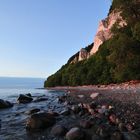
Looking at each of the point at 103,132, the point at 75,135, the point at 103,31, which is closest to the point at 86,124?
the point at 103,132

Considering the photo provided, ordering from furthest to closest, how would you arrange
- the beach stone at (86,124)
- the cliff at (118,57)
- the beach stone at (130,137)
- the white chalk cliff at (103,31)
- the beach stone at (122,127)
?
the white chalk cliff at (103,31) < the cliff at (118,57) < the beach stone at (86,124) < the beach stone at (122,127) < the beach stone at (130,137)

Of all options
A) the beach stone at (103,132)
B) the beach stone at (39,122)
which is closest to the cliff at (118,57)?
the beach stone at (39,122)

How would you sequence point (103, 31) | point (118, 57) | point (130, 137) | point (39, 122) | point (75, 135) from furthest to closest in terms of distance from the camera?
point (103, 31) → point (118, 57) → point (39, 122) → point (75, 135) → point (130, 137)

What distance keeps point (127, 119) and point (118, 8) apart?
26.7 meters

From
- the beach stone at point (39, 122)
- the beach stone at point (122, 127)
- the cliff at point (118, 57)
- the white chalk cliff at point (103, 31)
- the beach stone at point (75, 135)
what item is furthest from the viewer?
the white chalk cliff at point (103, 31)

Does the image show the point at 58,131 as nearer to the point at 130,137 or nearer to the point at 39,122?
the point at 39,122

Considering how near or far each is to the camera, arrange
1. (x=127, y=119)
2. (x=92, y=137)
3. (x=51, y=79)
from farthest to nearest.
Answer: (x=51, y=79) < (x=127, y=119) < (x=92, y=137)

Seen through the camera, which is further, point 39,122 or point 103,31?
point 103,31

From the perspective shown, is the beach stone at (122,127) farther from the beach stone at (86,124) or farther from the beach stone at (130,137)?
the beach stone at (86,124)

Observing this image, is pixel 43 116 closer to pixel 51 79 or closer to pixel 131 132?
pixel 131 132

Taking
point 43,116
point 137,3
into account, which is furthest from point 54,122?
point 137,3

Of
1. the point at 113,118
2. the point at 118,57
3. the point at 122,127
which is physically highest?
the point at 118,57

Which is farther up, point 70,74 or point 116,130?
point 70,74

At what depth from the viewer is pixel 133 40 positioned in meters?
45.8
